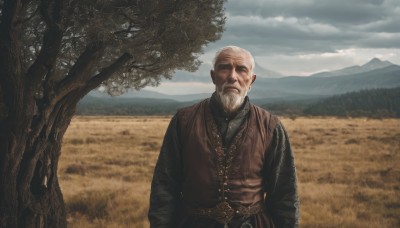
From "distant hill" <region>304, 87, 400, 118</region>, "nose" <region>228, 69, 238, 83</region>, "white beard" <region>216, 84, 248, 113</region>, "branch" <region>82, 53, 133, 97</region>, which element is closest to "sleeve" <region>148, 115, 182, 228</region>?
"white beard" <region>216, 84, 248, 113</region>

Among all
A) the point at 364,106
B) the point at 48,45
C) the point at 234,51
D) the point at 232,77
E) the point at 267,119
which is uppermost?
the point at 48,45

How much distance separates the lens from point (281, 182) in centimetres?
360

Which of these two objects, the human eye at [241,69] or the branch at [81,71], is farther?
the branch at [81,71]

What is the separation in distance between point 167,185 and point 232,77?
1046 millimetres

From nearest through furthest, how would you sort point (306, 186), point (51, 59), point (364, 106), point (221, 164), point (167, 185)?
1. point (221, 164)
2. point (167, 185)
3. point (51, 59)
4. point (306, 186)
5. point (364, 106)

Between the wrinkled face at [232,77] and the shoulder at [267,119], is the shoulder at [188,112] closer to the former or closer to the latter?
the wrinkled face at [232,77]

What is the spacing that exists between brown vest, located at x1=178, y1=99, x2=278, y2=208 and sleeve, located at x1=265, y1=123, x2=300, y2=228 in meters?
0.07

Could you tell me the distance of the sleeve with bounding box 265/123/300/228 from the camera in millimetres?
3539

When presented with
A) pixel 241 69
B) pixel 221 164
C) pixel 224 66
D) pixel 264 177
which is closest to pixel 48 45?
pixel 224 66

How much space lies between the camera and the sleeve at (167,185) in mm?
3529

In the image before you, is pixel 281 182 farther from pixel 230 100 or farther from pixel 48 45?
pixel 48 45

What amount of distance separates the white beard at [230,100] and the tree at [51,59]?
2955 millimetres

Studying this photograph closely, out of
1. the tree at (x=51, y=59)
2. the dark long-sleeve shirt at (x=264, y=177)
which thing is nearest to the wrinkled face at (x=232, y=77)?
the dark long-sleeve shirt at (x=264, y=177)

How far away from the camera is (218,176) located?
11.3ft
